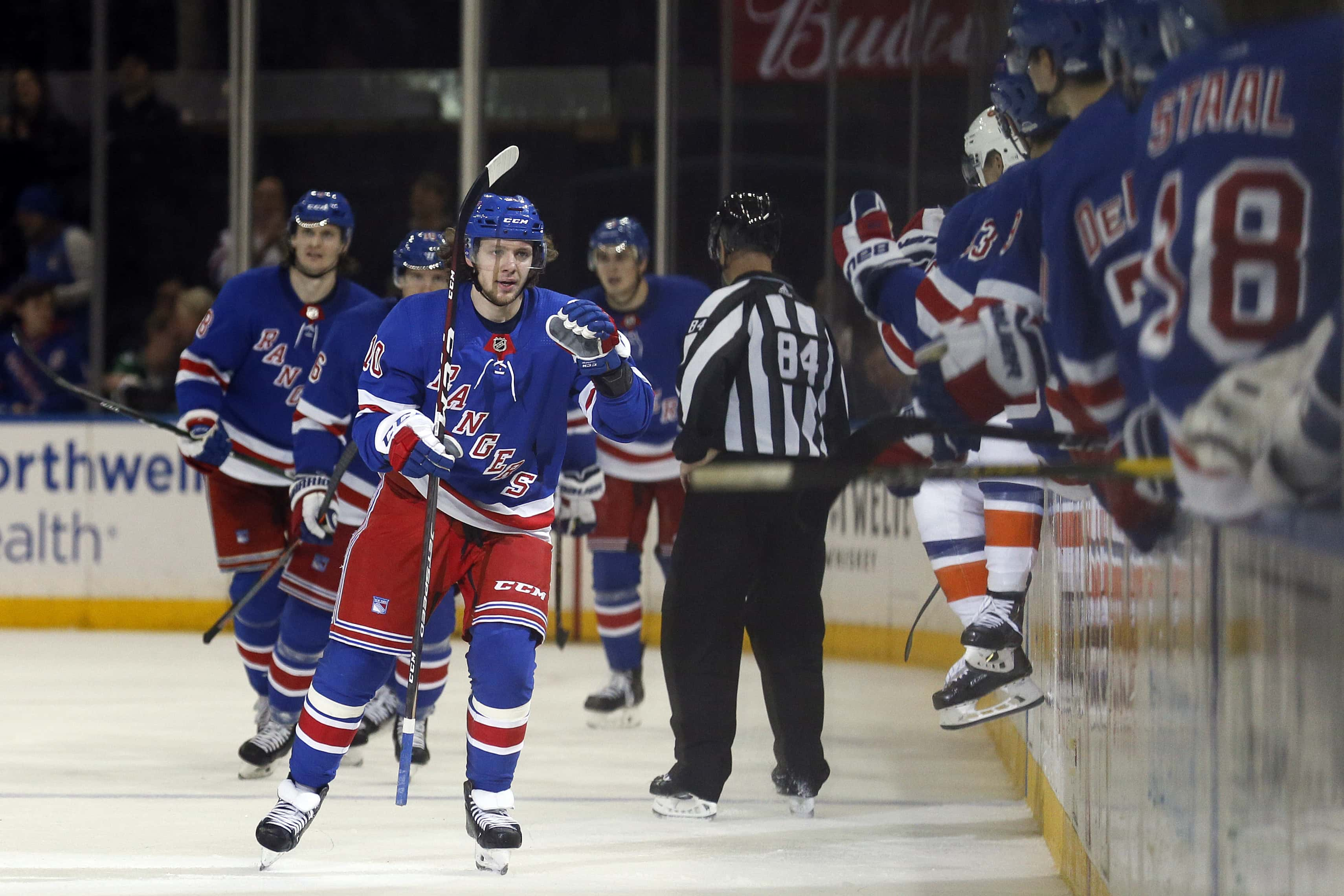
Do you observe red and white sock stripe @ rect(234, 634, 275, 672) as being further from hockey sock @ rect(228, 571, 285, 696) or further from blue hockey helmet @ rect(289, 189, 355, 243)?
blue hockey helmet @ rect(289, 189, 355, 243)

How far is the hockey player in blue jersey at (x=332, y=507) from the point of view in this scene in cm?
437

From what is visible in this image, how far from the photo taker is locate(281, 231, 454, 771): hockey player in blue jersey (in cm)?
437

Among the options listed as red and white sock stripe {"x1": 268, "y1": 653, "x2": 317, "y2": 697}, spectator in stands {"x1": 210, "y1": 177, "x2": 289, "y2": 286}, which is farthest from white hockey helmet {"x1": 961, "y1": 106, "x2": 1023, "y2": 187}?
spectator in stands {"x1": 210, "y1": 177, "x2": 289, "y2": 286}

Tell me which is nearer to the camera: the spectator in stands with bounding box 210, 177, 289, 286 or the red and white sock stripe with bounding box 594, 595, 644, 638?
the red and white sock stripe with bounding box 594, 595, 644, 638

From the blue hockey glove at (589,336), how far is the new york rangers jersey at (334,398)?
1.13 m

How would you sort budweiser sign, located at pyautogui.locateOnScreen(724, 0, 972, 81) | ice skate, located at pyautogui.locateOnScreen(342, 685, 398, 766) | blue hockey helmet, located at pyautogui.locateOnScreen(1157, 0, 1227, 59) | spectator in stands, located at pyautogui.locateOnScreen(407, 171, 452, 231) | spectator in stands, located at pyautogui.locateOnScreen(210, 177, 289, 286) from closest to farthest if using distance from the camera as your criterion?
blue hockey helmet, located at pyautogui.locateOnScreen(1157, 0, 1227, 59), ice skate, located at pyautogui.locateOnScreen(342, 685, 398, 766), budweiser sign, located at pyautogui.locateOnScreen(724, 0, 972, 81), spectator in stands, located at pyautogui.locateOnScreen(407, 171, 452, 231), spectator in stands, located at pyautogui.locateOnScreen(210, 177, 289, 286)

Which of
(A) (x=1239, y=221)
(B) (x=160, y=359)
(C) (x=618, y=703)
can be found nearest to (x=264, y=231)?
(B) (x=160, y=359)

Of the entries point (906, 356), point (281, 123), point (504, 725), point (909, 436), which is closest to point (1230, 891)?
point (909, 436)

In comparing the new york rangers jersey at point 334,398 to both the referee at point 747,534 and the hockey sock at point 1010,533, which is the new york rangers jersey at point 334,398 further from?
the hockey sock at point 1010,533

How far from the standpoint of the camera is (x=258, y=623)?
15.5ft

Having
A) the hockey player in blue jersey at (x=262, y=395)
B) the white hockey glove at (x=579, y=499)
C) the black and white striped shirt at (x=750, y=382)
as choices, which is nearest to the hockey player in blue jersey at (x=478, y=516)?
the black and white striped shirt at (x=750, y=382)

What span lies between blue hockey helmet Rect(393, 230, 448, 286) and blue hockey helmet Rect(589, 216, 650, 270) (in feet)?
3.24

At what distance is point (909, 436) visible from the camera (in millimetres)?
2197

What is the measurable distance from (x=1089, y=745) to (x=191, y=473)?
5183mm
